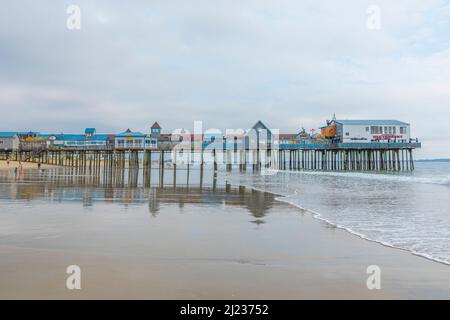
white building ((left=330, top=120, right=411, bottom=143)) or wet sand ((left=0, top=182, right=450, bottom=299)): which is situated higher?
white building ((left=330, top=120, right=411, bottom=143))

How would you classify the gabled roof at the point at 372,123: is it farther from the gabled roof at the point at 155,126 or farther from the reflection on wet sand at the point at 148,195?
the reflection on wet sand at the point at 148,195

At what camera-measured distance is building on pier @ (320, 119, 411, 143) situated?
5719 cm

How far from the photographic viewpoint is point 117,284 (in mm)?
4176

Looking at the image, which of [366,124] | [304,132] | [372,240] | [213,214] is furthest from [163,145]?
[372,240]

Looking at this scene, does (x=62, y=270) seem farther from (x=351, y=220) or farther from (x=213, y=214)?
(x=351, y=220)

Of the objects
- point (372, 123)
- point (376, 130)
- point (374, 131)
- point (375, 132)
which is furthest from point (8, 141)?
point (376, 130)

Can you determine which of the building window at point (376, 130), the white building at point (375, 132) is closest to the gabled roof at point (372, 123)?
the white building at point (375, 132)

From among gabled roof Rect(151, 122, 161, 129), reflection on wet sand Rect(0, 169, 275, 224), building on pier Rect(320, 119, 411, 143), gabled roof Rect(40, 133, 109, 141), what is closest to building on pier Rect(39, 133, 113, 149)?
gabled roof Rect(40, 133, 109, 141)

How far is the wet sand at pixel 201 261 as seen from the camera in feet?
13.2

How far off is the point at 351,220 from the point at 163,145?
2079 inches

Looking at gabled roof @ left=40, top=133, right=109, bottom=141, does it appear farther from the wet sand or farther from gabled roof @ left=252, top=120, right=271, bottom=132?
the wet sand

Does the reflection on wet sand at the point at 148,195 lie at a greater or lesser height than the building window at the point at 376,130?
lesser

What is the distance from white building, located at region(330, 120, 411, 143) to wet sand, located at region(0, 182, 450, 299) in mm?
52122

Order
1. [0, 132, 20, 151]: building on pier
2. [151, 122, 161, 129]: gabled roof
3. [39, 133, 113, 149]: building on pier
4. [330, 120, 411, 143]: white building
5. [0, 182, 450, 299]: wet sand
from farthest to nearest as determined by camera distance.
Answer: [0, 132, 20, 151]: building on pier, [151, 122, 161, 129]: gabled roof, [39, 133, 113, 149]: building on pier, [330, 120, 411, 143]: white building, [0, 182, 450, 299]: wet sand
